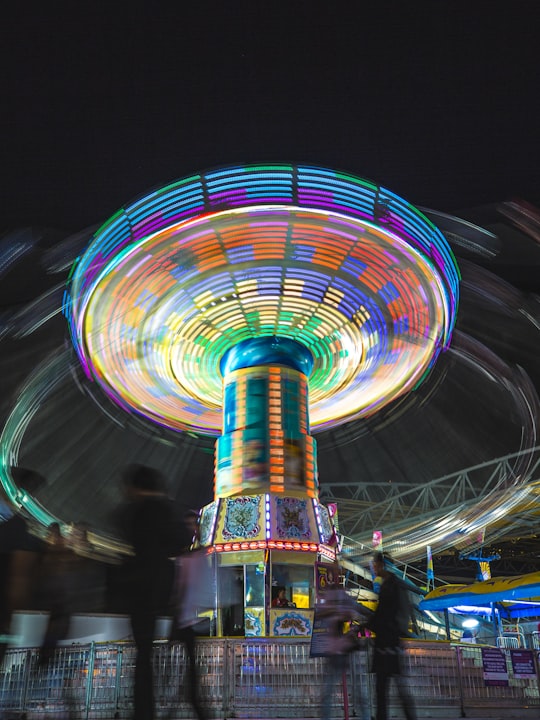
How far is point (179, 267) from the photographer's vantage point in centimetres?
1830

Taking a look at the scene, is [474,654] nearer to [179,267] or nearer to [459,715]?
[459,715]

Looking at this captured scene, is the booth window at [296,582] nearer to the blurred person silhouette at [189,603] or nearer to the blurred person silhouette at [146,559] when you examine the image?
the blurred person silhouette at [189,603]

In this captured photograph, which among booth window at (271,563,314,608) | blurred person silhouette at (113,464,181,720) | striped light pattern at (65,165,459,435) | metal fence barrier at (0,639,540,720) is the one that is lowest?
metal fence barrier at (0,639,540,720)

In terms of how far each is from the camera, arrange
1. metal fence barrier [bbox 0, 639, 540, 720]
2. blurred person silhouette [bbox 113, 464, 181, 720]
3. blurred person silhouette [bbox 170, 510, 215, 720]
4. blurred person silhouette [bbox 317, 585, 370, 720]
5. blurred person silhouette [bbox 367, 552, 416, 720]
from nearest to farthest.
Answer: blurred person silhouette [bbox 113, 464, 181, 720] < blurred person silhouette [bbox 170, 510, 215, 720] < blurred person silhouette [bbox 367, 552, 416, 720] < blurred person silhouette [bbox 317, 585, 370, 720] < metal fence barrier [bbox 0, 639, 540, 720]

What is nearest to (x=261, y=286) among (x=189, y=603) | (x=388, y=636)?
(x=388, y=636)

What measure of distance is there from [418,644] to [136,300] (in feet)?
39.7

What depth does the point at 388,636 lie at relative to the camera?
7.38 meters

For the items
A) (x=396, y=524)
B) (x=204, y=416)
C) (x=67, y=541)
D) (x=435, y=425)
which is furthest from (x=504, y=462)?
(x=67, y=541)

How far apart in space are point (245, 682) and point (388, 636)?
141 inches

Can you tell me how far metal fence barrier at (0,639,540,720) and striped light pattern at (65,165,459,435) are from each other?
383 inches

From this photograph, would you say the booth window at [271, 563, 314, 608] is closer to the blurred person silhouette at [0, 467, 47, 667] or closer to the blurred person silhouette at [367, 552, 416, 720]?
the blurred person silhouette at [367, 552, 416, 720]

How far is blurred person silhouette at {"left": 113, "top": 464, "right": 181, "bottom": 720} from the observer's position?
4918mm

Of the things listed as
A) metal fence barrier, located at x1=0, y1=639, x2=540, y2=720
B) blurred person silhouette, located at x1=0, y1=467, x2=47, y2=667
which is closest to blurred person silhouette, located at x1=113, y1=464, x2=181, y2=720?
blurred person silhouette, located at x1=0, y1=467, x2=47, y2=667

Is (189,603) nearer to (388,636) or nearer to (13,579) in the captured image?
(13,579)
